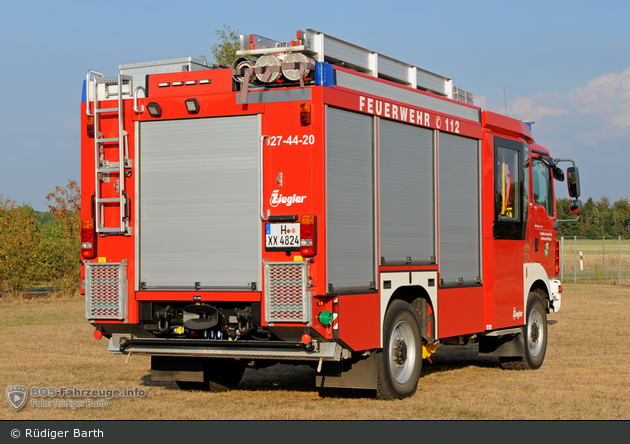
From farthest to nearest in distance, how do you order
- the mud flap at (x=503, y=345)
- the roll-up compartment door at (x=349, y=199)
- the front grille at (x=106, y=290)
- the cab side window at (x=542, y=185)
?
the cab side window at (x=542, y=185) < the mud flap at (x=503, y=345) < the front grille at (x=106, y=290) < the roll-up compartment door at (x=349, y=199)

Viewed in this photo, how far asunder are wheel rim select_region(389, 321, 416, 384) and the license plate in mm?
1756

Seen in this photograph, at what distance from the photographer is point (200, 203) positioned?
8.97 meters

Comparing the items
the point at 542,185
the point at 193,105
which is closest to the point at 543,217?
Result: the point at 542,185

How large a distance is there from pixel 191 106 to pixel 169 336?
2.45 metres

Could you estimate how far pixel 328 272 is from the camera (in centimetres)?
839

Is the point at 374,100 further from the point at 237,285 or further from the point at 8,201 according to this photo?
the point at 8,201

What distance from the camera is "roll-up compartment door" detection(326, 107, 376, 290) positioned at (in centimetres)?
855

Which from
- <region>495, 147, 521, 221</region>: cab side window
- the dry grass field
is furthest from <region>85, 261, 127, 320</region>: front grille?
<region>495, 147, 521, 221</region>: cab side window

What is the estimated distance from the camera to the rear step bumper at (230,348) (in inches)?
334

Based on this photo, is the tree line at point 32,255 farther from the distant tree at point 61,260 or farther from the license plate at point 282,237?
the license plate at point 282,237

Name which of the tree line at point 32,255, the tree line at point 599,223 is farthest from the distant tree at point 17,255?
the tree line at point 599,223

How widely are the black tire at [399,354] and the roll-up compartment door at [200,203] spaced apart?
1692 millimetres

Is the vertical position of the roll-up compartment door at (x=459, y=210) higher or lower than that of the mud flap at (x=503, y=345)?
higher

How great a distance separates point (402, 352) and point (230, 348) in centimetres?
209
